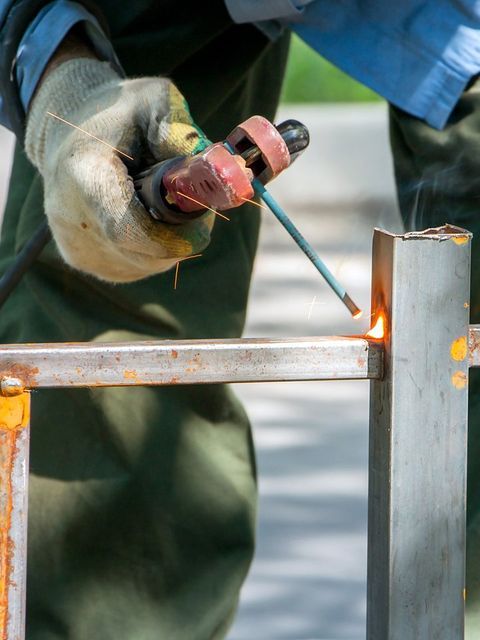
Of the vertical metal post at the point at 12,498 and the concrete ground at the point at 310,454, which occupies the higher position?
the vertical metal post at the point at 12,498

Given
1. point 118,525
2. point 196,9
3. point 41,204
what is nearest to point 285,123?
point 196,9

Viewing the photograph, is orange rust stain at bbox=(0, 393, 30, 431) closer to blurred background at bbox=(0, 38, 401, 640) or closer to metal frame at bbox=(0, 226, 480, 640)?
metal frame at bbox=(0, 226, 480, 640)

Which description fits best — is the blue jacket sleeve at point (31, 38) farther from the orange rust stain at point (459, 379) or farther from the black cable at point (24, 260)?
the orange rust stain at point (459, 379)

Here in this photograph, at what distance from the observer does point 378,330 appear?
111 cm

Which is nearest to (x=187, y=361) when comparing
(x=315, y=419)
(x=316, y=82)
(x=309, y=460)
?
(x=309, y=460)

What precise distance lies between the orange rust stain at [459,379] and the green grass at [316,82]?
6099 millimetres

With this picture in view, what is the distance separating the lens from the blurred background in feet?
7.69

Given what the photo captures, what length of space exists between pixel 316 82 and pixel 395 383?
6.25 metres

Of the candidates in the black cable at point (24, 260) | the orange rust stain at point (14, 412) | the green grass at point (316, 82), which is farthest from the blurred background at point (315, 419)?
the green grass at point (316, 82)

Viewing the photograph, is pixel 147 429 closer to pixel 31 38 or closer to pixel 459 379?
pixel 31 38

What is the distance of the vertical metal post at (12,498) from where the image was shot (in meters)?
1.08

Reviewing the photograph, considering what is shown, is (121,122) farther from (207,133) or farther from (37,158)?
(207,133)

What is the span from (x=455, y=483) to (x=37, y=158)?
2.32 ft

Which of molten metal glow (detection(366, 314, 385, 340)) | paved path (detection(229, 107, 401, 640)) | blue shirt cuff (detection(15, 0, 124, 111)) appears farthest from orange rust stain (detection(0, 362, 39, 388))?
blue shirt cuff (detection(15, 0, 124, 111))
